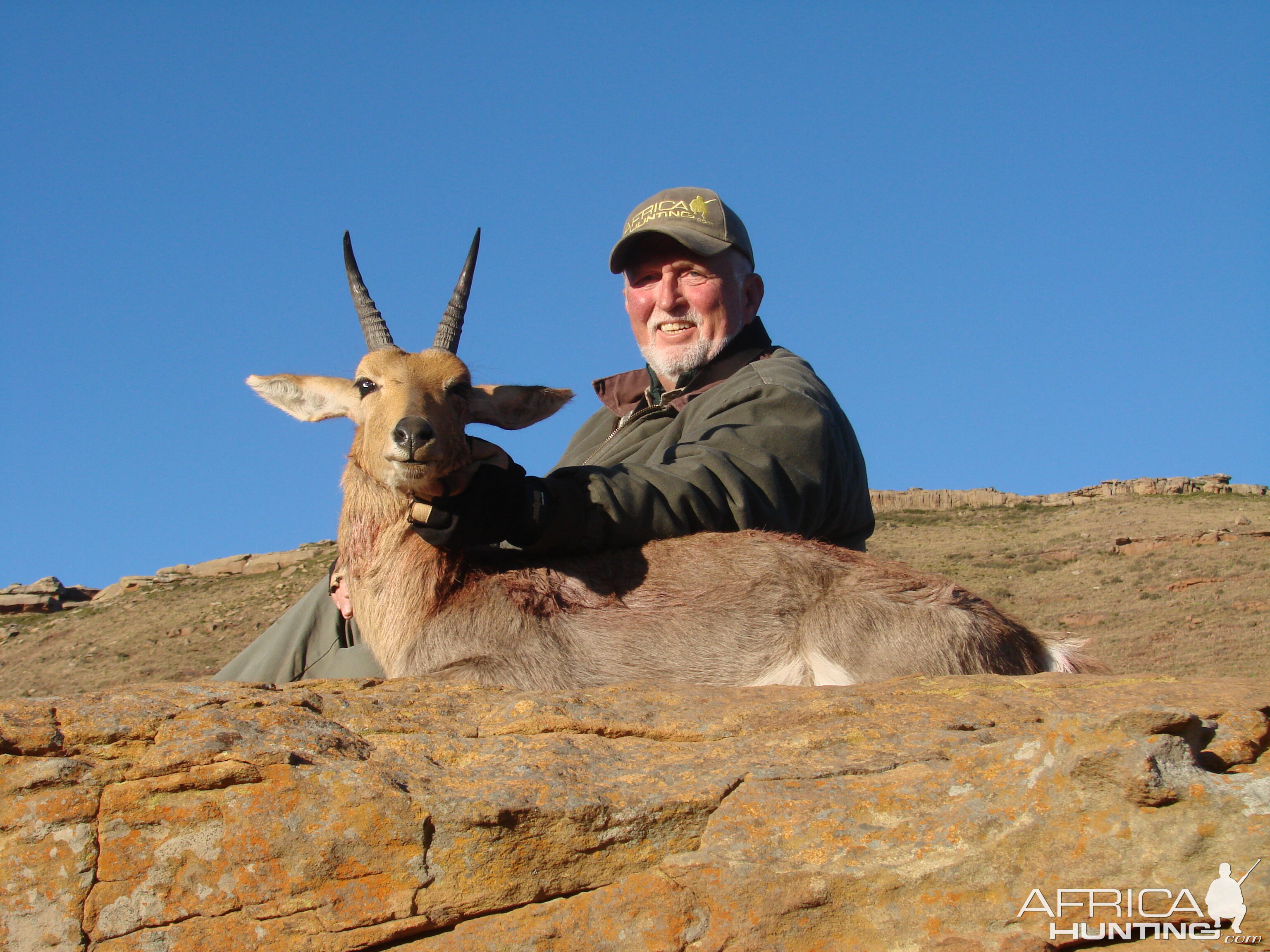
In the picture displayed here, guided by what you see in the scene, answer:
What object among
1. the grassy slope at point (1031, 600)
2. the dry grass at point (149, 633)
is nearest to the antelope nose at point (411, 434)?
the grassy slope at point (1031, 600)

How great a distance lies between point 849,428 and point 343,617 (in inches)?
141

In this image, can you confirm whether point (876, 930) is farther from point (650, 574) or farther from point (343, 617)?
point (343, 617)

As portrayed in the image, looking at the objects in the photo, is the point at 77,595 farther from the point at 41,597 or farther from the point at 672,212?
the point at 672,212

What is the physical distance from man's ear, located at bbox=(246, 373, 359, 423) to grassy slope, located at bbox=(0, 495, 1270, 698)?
24.4 feet

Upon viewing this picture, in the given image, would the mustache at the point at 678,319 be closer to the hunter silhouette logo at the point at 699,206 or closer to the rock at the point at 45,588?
the hunter silhouette logo at the point at 699,206

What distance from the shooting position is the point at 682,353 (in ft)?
26.2

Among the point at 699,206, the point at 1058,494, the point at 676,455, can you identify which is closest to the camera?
the point at 676,455

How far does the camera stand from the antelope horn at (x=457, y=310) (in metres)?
6.58

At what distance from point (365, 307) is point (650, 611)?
265cm

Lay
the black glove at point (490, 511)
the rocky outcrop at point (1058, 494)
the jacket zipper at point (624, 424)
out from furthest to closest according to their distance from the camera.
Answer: the rocky outcrop at point (1058, 494) → the jacket zipper at point (624, 424) → the black glove at point (490, 511)

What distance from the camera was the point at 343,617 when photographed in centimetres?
736

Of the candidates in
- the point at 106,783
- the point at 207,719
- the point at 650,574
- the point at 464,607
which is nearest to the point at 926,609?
the point at 650,574

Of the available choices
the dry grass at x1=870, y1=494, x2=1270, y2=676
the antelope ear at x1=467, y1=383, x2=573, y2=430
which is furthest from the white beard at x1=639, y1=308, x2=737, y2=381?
the dry grass at x1=870, y1=494, x2=1270, y2=676

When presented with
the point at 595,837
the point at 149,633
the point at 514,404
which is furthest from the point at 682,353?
the point at 149,633
